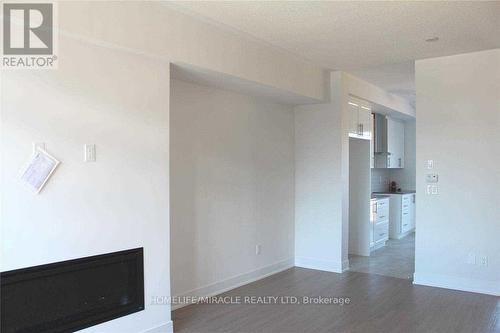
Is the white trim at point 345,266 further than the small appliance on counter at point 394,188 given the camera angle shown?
No

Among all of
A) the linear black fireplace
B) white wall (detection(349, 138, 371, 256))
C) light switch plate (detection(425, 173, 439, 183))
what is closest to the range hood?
white wall (detection(349, 138, 371, 256))

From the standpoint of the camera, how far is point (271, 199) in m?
5.45

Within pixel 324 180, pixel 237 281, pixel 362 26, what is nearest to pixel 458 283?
pixel 324 180

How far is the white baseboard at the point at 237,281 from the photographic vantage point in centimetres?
429

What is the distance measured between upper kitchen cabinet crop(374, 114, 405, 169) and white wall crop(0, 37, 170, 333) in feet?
18.1

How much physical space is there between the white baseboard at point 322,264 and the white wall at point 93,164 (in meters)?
2.80

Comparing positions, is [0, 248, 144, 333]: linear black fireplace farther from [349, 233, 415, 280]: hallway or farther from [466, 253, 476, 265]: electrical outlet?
[466, 253, 476, 265]: electrical outlet

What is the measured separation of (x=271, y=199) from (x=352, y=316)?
1964 mm

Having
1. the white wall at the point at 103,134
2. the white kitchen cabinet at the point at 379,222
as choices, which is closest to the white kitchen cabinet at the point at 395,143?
the white kitchen cabinet at the point at 379,222

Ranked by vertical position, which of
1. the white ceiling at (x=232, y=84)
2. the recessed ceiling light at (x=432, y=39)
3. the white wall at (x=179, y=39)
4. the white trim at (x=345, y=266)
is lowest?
the white trim at (x=345, y=266)

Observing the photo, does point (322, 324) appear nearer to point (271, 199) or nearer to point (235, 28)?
point (271, 199)

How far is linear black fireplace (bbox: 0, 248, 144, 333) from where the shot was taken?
254 centimetres

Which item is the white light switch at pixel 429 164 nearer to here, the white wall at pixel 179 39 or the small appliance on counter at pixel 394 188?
the white wall at pixel 179 39
